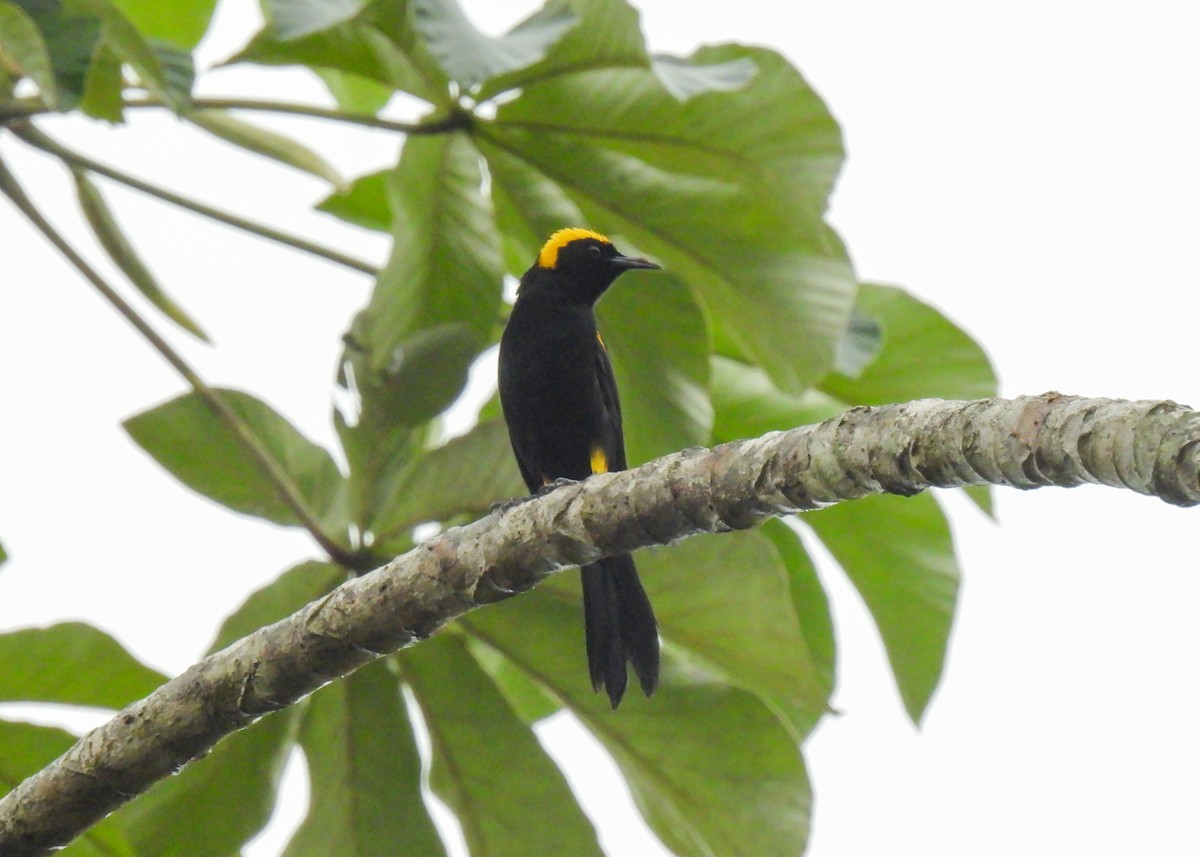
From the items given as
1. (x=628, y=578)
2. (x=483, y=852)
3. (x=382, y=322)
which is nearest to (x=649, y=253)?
(x=382, y=322)

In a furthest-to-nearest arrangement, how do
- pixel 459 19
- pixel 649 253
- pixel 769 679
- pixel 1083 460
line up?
pixel 649 253 → pixel 769 679 → pixel 459 19 → pixel 1083 460

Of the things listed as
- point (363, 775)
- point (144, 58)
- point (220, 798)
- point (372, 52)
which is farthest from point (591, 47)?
point (220, 798)

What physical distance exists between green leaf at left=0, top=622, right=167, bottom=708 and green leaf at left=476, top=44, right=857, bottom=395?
1.53 meters

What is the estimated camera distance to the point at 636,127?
3234mm

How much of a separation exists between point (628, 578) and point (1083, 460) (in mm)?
1619

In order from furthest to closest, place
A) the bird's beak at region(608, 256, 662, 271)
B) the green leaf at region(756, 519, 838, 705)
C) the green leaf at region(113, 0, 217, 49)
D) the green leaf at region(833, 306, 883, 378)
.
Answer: the green leaf at region(113, 0, 217, 49), the bird's beak at region(608, 256, 662, 271), the green leaf at region(756, 519, 838, 705), the green leaf at region(833, 306, 883, 378)

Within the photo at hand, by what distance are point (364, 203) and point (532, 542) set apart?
2.05m

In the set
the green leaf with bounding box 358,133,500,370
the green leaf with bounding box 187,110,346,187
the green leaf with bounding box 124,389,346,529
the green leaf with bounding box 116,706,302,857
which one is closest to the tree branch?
the green leaf with bounding box 116,706,302,857

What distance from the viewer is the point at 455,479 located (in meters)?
3.04

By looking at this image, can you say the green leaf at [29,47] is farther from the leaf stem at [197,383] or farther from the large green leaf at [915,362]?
the large green leaf at [915,362]

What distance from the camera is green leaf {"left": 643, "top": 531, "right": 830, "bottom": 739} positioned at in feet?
9.16

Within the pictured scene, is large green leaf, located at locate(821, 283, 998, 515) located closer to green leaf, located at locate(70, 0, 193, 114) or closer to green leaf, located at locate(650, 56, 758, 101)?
green leaf, located at locate(650, 56, 758, 101)

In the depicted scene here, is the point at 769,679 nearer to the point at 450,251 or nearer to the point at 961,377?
the point at 961,377

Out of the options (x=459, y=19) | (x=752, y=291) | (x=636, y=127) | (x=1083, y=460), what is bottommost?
(x=752, y=291)
